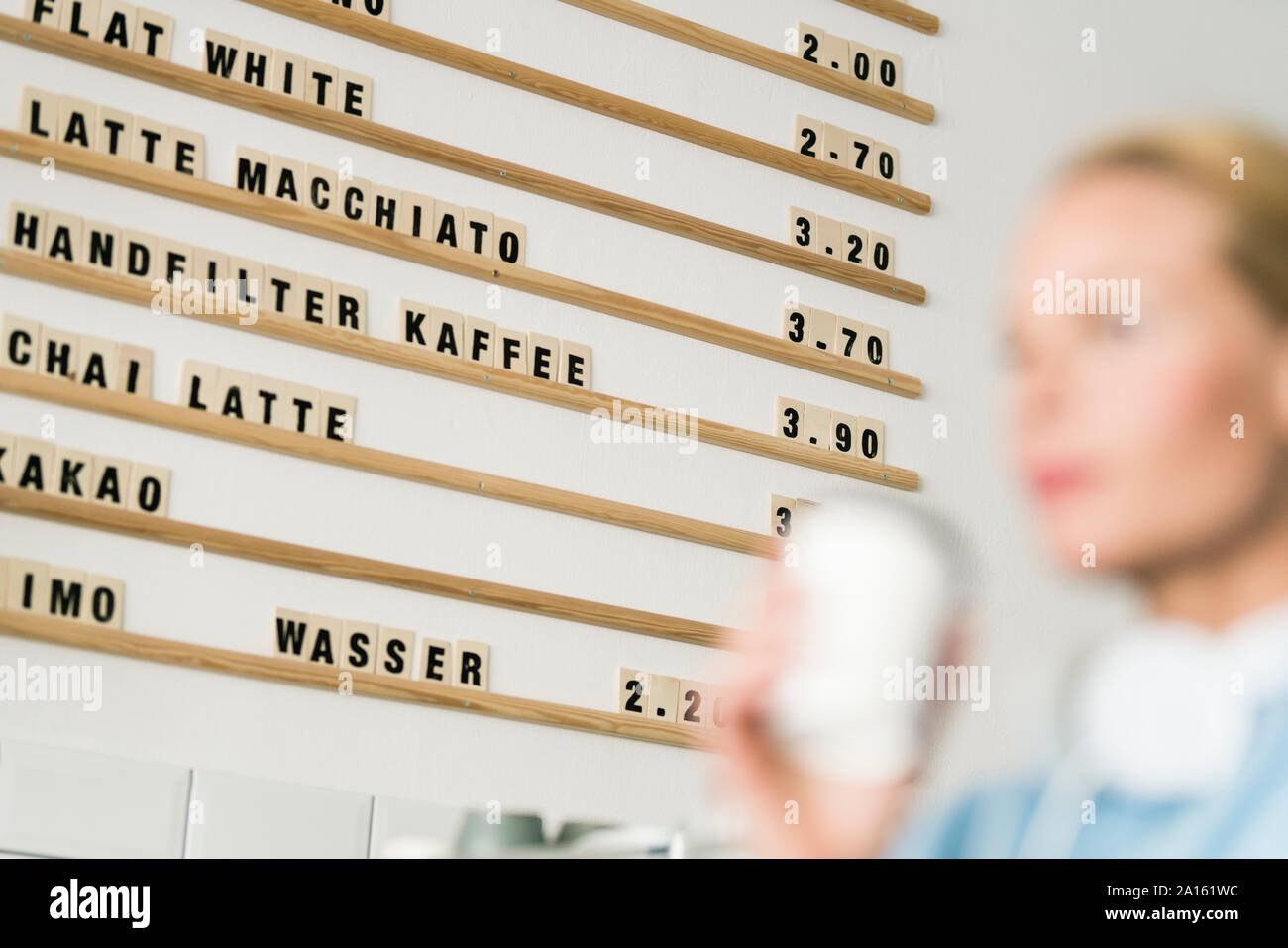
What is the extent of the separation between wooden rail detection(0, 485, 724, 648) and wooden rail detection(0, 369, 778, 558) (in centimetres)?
15

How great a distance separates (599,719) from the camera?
2660 millimetres

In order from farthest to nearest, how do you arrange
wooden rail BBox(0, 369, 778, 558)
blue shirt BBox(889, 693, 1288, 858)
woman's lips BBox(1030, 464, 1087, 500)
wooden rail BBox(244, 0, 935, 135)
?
wooden rail BBox(244, 0, 935, 135) < wooden rail BBox(0, 369, 778, 558) < woman's lips BBox(1030, 464, 1087, 500) < blue shirt BBox(889, 693, 1288, 858)

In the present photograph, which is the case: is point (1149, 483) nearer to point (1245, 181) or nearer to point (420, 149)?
point (1245, 181)

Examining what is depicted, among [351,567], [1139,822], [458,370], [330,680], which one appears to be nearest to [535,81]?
[458,370]

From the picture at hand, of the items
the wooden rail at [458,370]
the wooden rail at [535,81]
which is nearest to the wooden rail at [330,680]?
the wooden rail at [458,370]

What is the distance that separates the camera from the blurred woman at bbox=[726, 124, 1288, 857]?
138cm

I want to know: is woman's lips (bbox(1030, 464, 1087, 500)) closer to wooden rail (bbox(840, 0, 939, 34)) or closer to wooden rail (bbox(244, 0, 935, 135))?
wooden rail (bbox(244, 0, 935, 135))

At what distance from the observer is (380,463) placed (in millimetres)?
2598

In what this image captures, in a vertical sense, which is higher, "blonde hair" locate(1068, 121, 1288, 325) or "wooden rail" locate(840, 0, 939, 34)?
"wooden rail" locate(840, 0, 939, 34)

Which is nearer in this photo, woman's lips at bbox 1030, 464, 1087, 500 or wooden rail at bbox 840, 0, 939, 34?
woman's lips at bbox 1030, 464, 1087, 500

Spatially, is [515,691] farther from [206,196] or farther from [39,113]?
[39,113]

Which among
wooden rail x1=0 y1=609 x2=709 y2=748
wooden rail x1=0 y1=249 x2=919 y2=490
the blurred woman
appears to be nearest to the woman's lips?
the blurred woman
